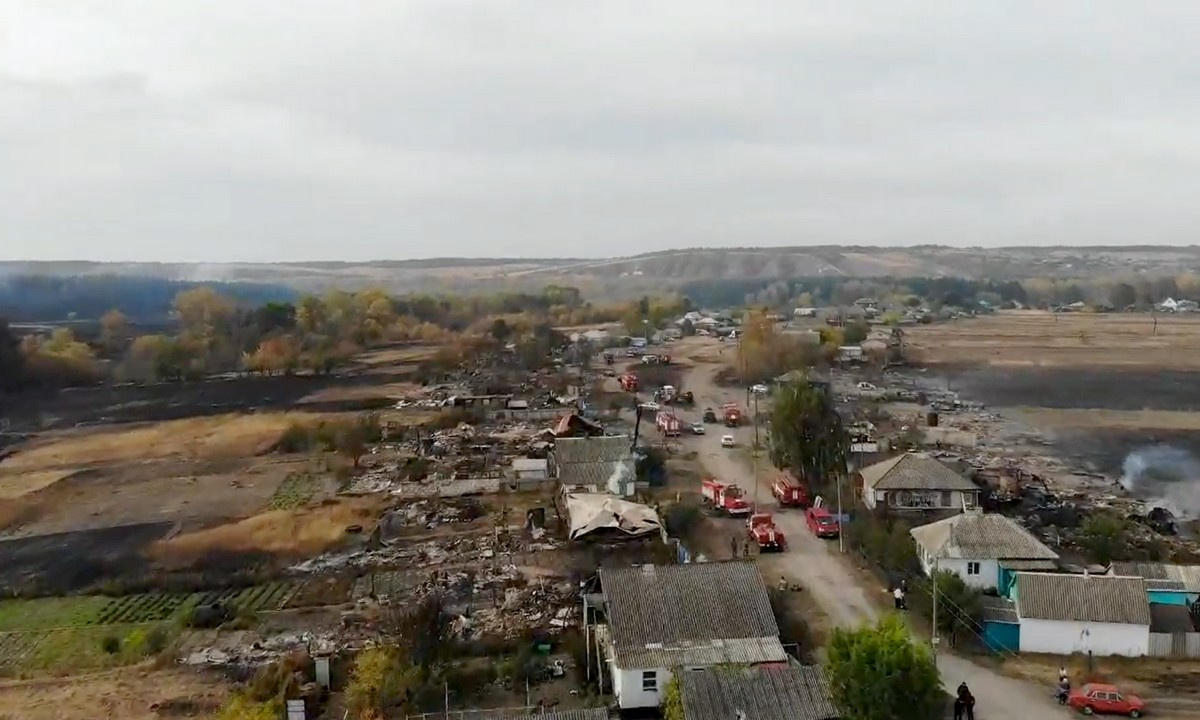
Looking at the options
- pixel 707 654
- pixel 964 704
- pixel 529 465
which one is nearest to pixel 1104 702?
pixel 964 704

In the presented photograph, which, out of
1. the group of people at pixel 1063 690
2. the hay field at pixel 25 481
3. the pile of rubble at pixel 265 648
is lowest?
the hay field at pixel 25 481

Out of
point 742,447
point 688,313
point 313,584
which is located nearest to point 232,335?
point 688,313

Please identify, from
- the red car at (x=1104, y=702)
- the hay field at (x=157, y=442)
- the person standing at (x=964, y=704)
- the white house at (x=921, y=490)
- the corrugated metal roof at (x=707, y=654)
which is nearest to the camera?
the person standing at (x=964, y=704)

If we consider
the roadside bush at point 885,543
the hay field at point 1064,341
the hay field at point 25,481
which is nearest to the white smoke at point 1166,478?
the roadside bush at point 885,543

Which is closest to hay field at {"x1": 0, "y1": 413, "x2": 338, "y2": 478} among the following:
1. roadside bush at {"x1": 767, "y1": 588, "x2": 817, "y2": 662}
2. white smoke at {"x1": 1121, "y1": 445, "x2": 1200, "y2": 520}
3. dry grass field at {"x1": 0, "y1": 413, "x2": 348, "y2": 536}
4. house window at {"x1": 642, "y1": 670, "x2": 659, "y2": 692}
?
dry grass field at {"x1": 0, "y1": 413, "x2": 348, "y2": 536}

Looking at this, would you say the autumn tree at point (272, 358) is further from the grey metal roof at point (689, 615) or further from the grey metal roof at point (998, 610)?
the grey metal roof at point (998, 610)

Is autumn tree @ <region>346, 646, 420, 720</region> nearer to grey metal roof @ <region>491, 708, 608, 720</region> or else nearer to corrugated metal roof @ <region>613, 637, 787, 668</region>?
grey metal roof @ <region>491, 708, 608, 720</region>

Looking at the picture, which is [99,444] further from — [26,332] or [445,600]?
[26,332]
